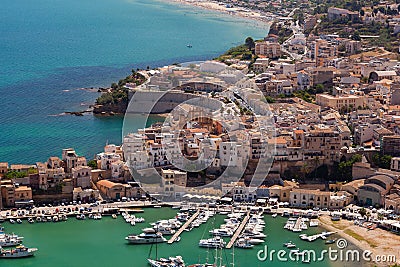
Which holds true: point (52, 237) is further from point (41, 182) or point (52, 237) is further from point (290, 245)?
point (290, 245)

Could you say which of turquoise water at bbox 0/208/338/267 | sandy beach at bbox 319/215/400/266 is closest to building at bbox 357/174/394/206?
sandy beach at bbox 319/215/400/266

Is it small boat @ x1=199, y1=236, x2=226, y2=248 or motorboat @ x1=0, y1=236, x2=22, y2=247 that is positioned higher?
small boat @ x1=199, y1=236, x2=226, y2=248

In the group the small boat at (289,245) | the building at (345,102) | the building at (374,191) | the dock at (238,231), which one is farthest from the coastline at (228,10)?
the small boat at (289,245)

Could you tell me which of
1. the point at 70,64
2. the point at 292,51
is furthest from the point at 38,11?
the point at 292,51

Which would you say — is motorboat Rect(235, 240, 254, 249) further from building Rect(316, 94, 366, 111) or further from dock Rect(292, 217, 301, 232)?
building Rect(316, 94, 366, 111)

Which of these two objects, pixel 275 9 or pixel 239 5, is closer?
pixel 275 9
